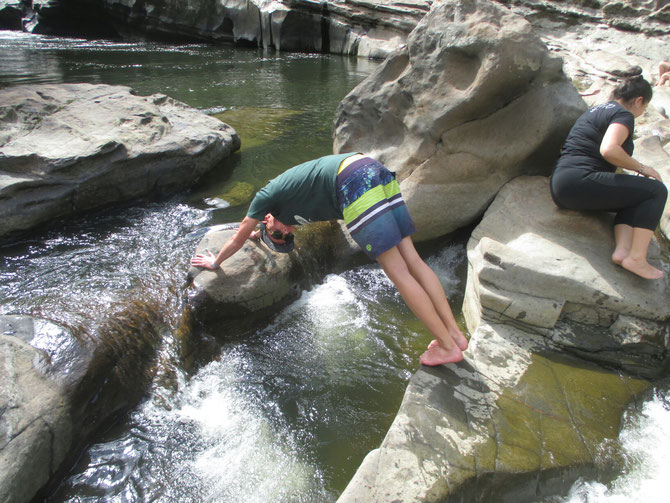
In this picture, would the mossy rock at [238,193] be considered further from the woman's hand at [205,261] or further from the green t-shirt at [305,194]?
the green t-shirt at [305,194]

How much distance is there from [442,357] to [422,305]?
0.44 metres

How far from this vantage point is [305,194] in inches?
131

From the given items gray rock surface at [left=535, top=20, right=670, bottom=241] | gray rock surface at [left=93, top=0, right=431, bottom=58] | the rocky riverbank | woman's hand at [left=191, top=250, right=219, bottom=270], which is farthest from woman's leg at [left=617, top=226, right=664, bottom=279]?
gray rock surface at [left=93, top=0, right=431, bottom=58]

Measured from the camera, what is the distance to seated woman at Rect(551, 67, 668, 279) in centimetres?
354

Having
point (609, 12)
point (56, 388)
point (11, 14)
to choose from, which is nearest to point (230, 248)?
point (56, 388)

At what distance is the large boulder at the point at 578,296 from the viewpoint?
3.37 m

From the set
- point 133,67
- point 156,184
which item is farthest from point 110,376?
point 133,67

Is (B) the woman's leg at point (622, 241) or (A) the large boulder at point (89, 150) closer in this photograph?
(B) the woman's leg at point (622, 241)

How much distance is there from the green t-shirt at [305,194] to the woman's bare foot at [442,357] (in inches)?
48.9

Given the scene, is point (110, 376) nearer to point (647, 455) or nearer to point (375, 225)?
point (375, 225)

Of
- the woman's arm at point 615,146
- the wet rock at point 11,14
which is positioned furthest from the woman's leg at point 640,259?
the wet rock at point 11,14

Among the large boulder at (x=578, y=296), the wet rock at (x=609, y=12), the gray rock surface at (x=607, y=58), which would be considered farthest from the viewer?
the wet rock at (x=609, y=12)

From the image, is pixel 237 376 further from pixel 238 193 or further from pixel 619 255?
pixel 238 193

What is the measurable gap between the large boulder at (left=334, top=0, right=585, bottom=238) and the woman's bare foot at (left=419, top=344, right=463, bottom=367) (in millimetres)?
2203
